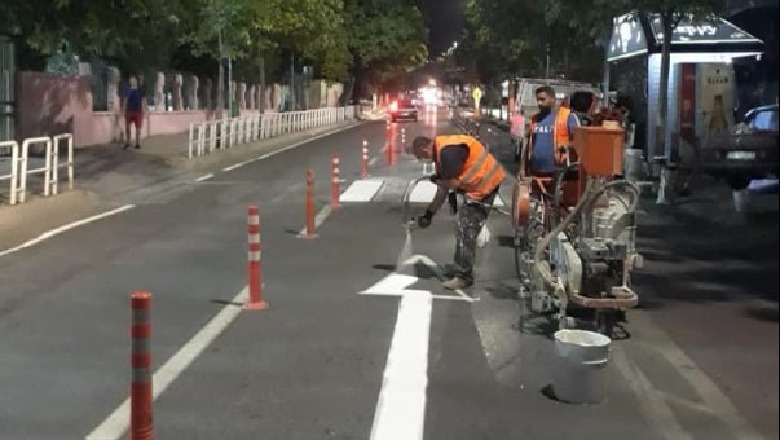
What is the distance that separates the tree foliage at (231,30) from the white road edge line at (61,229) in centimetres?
320

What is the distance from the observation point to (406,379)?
663 centimetres

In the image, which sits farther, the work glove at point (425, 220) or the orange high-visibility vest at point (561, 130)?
the orange high-visibility vest at point (561, 130)

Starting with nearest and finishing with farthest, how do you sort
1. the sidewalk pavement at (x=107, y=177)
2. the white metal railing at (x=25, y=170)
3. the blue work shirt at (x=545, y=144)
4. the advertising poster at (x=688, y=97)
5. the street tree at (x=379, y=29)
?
the blue work shirt at (x=545, y=144) → the sidewalk pavement at (x=107, y=177) → the white metal railing at (x=25, y=170) → the advertising poster at (x=688, y=97) → the street tree at (x=379, y=29)

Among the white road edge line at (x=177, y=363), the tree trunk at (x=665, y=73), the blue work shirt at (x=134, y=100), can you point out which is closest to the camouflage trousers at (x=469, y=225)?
the white road edge line at (x=177, y=363)

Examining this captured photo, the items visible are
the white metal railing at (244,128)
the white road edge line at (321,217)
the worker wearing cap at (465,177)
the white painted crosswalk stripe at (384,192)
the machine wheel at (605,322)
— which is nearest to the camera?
the machine wheel at (605,322)

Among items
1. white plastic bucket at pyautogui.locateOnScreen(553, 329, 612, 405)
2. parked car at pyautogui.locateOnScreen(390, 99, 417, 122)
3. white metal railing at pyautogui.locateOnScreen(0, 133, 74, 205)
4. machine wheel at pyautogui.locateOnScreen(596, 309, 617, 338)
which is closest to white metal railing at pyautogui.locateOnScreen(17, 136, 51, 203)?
white metal railing at pyautogui.locateOnScreen(0, 133, 74, 205)

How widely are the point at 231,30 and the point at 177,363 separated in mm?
26244

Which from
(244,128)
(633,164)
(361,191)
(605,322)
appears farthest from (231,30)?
(605,322)

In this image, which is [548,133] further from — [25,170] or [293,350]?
[25,170]

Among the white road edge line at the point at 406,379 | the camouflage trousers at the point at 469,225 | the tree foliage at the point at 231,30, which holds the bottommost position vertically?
the white road edge line at the point at 406,379

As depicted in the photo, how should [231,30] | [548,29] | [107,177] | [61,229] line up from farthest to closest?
1. [548,29]
2. [231,30]
3. [107,177]
4. [61,229]

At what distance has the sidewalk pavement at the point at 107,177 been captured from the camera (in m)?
14.1

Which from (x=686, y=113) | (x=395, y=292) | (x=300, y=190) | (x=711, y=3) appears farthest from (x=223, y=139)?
(x=395, y=292)

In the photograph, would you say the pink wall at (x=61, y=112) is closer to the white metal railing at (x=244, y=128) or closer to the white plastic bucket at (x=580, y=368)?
the white metal railing at (x=244, y=128)
